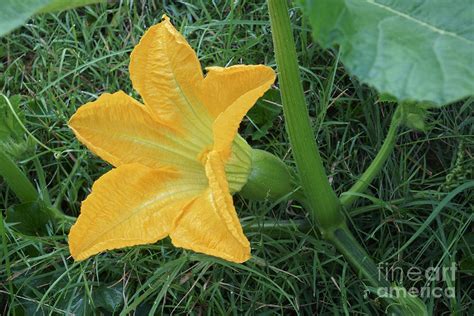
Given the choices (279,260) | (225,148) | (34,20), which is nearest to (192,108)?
(225,148)

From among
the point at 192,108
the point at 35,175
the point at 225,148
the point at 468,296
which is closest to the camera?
the point at 225,148

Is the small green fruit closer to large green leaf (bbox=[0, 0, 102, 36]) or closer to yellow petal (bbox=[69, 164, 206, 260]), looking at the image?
yellow petal (bbox=[69, 164, 206, 260])

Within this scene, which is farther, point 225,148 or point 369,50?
point 225,148

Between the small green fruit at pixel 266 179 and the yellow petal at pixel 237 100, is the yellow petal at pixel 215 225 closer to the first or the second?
the yellow petal at pixel 237 100

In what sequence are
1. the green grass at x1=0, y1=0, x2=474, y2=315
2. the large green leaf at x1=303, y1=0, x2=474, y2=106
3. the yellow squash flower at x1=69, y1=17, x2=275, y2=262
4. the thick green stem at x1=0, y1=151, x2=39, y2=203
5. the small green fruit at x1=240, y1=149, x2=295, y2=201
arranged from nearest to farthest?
the large green leaf at x1=303, y1=0, x2=474, y2=106, the yellow squash flower at x1=69, y1=17, x2=275, y2=262, the small green fruit at x1=240, y1=149, x2=295, y2=201, the green grass at x1=0, y1=0, x2=474, y2=315, the thick green stem at x1=0, y1=151, x2=39, y2=203

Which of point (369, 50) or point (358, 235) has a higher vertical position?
point (369, 50)

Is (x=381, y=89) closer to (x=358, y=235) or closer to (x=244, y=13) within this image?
(x=358, y=235)

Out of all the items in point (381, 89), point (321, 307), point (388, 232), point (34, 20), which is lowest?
point (321, 307)

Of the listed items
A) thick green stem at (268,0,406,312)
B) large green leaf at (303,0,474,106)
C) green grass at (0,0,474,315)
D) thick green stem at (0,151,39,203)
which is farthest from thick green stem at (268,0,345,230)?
thick green stem at (0,151,39,203)
